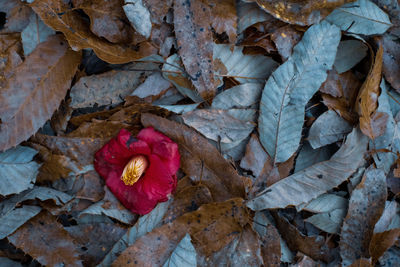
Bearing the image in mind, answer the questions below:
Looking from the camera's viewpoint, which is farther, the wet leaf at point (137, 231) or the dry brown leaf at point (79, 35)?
the wet leaf at point (137, 231)

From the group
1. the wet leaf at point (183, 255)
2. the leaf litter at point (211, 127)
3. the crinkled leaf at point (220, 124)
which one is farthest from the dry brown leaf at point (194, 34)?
the wet leaf at point (183, 255)

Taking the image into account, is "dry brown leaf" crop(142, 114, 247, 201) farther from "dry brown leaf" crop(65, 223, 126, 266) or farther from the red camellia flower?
"dry brown leaf" crop(65, 223, 126, 266)

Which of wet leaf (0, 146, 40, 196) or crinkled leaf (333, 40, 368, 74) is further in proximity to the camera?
crinkled leaf (333, 40, 368, 74)

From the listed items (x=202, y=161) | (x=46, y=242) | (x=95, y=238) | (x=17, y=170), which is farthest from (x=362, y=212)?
(x=17, y=170)

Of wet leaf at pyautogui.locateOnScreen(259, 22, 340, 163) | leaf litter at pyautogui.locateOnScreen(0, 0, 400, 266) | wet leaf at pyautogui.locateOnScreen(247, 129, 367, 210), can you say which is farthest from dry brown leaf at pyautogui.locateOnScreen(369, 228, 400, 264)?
wet leaf at pyautogui.locateOnScreen(259, 22, 340, 163)

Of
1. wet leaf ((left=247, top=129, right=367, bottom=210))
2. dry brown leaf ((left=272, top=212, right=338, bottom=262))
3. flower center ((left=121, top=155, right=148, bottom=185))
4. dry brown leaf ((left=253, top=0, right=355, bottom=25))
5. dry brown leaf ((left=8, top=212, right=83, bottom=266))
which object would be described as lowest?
dry brown leaf ((left=272, top=212, right=338, bottom=262))

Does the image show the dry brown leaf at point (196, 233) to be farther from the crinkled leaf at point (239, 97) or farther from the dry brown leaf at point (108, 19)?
the dry brown leaf at point (108, 19)

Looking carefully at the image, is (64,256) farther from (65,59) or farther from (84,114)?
(65,59)

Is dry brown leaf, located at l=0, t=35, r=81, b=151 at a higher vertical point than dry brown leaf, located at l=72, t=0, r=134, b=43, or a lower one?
lower
